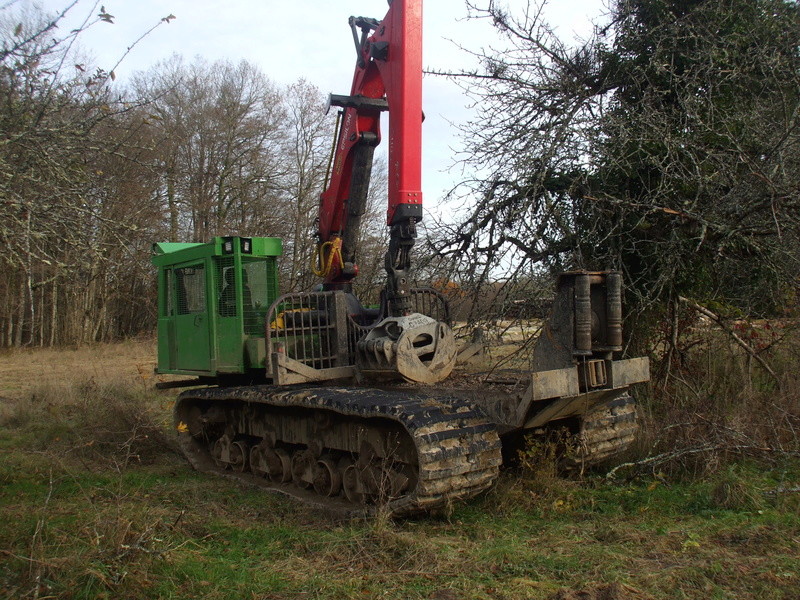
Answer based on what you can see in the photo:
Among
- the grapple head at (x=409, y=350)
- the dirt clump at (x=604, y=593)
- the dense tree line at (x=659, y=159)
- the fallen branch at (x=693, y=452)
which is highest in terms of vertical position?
the dense tree line at (x=659, y=159)

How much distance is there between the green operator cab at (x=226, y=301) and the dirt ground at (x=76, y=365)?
209 inches

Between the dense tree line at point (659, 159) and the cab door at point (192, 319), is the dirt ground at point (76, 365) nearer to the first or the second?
the cab door at point (192, 319)

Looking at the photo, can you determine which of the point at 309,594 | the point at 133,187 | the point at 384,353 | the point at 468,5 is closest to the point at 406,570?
the point at 309,594

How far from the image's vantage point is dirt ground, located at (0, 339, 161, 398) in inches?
558

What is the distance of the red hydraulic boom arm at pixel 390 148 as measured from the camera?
6.73m

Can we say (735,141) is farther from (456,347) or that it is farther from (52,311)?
(52,311)

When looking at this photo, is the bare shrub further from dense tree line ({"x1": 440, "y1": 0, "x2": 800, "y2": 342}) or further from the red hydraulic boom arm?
the red hydraulic boom arm

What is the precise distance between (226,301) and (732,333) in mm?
5303

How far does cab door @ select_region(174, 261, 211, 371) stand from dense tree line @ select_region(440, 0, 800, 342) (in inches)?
109

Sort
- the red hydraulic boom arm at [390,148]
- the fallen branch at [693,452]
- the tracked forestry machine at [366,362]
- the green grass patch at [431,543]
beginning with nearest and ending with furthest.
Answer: the green grass patch at [431,543] → the tracked forestry machine at [366,362] → the fallen branch at [693,452] → the red hydraulic boom arm at [390,148]

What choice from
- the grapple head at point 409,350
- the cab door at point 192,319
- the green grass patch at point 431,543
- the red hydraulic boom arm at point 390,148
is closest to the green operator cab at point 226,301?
the cab door at point 192,319

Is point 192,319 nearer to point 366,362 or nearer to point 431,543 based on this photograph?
point 366,362

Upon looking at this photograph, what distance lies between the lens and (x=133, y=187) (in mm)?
7191

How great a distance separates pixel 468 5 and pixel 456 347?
146 inches
